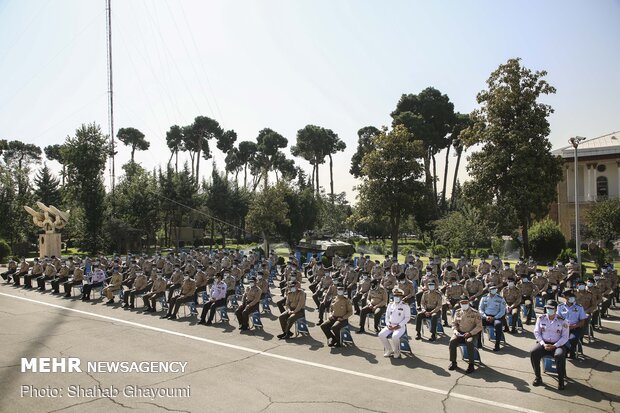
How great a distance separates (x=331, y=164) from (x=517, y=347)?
223ft

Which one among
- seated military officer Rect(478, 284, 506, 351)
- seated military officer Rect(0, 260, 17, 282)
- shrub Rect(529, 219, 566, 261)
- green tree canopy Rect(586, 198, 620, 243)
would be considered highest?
green tree canopy Rect(586, 198, 620, 243)

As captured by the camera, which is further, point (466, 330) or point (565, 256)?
point (565, 256)

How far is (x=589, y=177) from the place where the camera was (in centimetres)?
4678

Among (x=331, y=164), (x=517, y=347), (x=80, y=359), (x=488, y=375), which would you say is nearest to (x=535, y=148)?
(x=517, y=347)

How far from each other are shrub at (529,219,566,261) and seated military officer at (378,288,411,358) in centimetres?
2380

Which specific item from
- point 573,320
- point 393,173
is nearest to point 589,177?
point 393,173

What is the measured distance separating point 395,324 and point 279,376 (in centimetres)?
332

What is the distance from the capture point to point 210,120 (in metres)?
86.3

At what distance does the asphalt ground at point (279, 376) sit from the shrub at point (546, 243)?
17.7 meters

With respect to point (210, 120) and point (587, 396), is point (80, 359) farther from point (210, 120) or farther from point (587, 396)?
point (210, 120)

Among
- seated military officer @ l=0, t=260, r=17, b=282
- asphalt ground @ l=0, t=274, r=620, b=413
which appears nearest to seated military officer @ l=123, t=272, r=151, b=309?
asphalt ground @ l=0, t=274, r=620, b=413

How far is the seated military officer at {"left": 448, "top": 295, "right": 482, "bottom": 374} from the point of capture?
33.5 feet

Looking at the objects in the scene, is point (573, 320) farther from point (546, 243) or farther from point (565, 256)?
point (546, 243)

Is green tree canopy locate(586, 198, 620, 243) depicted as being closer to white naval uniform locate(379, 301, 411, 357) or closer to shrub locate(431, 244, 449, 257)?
shrub locate(431, 244, 449, 257)
